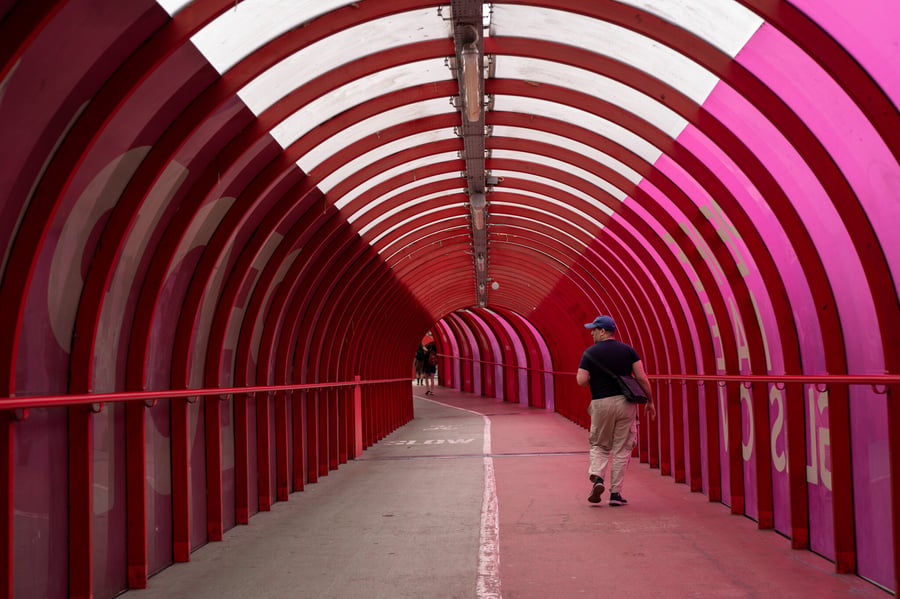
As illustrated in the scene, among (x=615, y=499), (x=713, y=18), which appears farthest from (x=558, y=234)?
(x=713, y=18)

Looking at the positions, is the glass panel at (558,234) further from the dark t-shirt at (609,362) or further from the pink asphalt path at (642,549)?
the dark t-shirt at (609,362)

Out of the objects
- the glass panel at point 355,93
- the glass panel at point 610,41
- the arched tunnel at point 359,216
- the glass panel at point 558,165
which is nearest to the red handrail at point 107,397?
the arched tunnel at point 359,216

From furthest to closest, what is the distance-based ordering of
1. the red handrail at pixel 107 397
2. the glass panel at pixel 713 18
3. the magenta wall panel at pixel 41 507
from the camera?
1. the glass panel at pixel 713 18
2. the magenta wall panel at pixel 41 507
3. the red handrail at pixel 107 397

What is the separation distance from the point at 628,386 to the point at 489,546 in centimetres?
273

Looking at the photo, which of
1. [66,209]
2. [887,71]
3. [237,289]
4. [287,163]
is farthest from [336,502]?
[887,71]

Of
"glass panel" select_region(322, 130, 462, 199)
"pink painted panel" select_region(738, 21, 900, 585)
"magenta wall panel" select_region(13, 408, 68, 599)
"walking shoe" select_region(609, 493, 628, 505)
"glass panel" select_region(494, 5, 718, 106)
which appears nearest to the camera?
"magenta wall panel" select_region(13, 408, 68, 599)

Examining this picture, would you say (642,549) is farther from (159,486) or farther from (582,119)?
(582,119)

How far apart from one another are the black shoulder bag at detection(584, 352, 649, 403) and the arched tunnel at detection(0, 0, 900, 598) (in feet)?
2.74

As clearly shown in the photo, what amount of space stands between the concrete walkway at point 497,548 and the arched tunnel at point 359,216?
1.17 ft

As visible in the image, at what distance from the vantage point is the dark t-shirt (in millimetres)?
9422

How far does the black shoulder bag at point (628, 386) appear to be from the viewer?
30.5 ft

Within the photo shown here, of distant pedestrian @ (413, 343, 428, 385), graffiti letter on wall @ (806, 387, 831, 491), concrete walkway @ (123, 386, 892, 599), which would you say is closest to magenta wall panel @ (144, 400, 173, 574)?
concrete walkway @ (123, 386, 892, 599)

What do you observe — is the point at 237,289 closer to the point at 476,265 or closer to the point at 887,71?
the point at 887,71

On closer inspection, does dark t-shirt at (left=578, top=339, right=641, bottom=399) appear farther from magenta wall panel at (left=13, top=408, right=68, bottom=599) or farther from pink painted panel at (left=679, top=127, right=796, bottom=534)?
magenta wall panel at (left=13, top=408, right=68, bottom=599)
